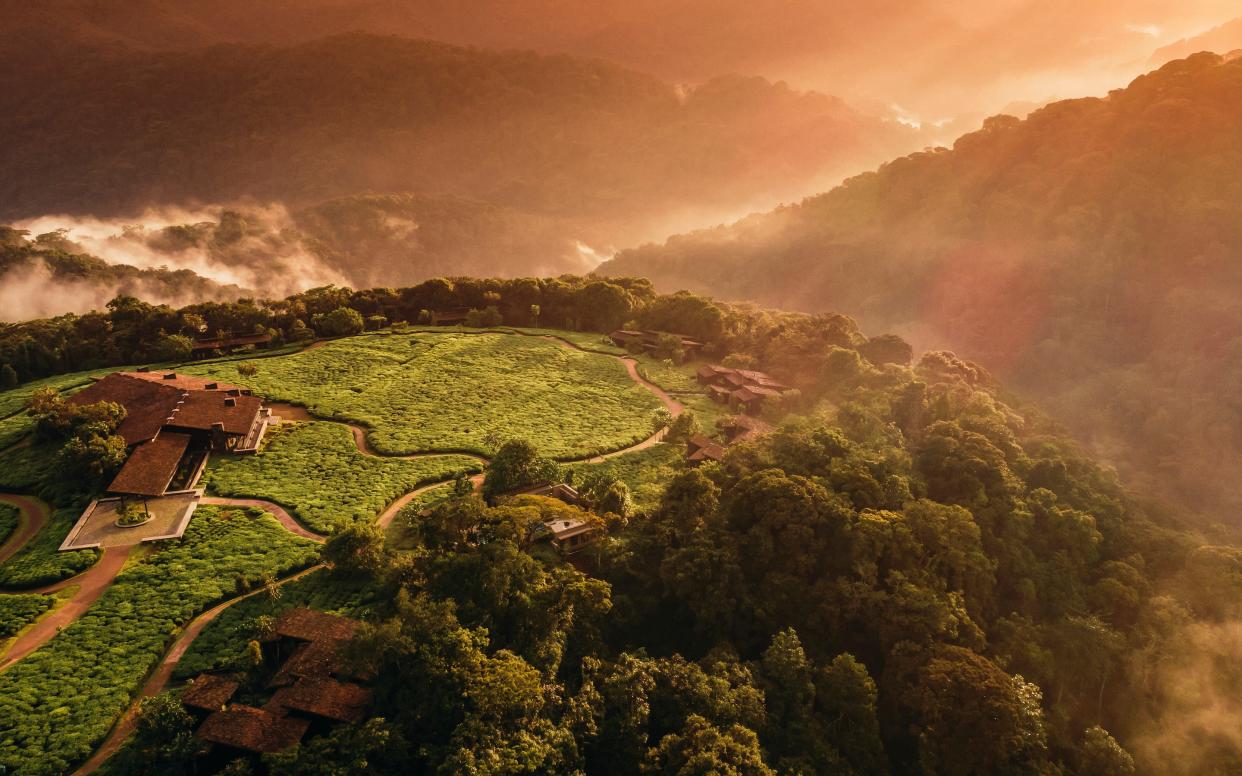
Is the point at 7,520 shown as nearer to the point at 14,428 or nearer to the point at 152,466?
the point at 152,466

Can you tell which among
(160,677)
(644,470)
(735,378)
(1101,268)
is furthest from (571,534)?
(1101,268)

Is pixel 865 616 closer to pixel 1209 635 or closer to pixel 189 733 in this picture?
pixel 1209 635

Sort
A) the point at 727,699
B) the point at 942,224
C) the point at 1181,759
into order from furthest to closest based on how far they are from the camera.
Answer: the point at 942,224
the point at 1181,759
the point at 727,699

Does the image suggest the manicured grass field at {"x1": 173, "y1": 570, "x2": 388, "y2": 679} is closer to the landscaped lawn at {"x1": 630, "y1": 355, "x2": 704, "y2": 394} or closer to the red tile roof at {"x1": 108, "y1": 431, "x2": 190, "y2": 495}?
the red tile roof at {"x1": 108, "y1": 431, "x2": 190, "y2": 495}

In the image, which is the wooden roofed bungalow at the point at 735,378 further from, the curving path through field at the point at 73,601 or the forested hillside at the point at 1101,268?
the forested hillside at the point at 1101,268

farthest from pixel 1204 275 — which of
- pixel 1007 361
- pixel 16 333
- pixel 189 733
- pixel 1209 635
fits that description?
pixel 16 333

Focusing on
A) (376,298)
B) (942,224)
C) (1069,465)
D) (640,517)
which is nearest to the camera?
(640,517)

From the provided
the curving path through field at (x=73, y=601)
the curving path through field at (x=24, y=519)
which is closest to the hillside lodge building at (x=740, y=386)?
the curving path through field at (x=73, y=601)
